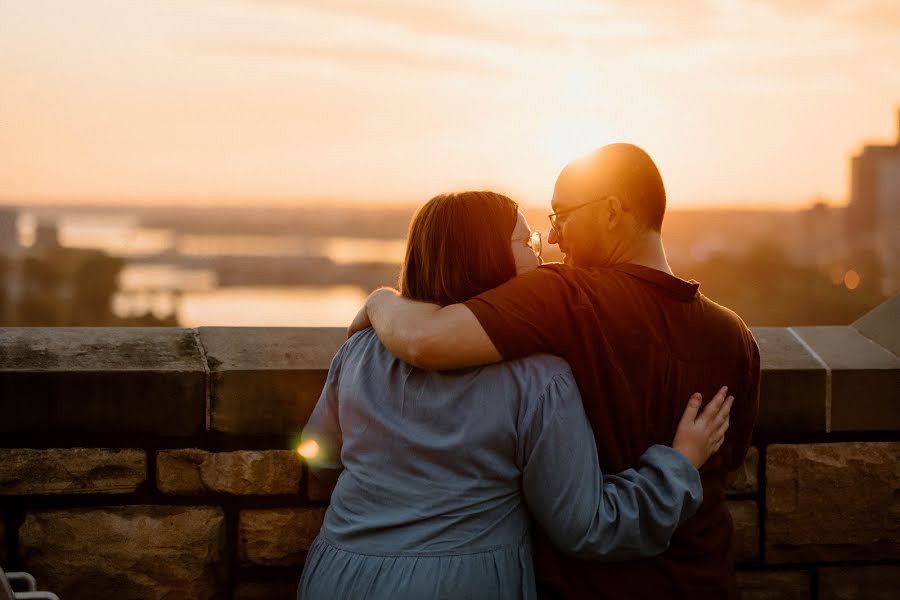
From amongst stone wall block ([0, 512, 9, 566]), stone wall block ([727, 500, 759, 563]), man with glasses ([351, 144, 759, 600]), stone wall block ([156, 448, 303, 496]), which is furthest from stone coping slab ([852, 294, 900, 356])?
stone wall block ([0, 512, 9, 566])

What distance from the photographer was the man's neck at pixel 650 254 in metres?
2.61

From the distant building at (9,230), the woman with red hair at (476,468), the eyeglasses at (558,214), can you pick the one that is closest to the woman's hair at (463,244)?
the woman with red hair at (476,468)

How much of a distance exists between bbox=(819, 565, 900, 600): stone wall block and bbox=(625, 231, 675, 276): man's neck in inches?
55.7

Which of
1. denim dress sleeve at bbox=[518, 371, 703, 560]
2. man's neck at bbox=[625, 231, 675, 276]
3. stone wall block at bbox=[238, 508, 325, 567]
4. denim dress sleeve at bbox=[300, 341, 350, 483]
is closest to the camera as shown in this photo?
denim dress sleeve at bbox=[518, 371, 703, 560]

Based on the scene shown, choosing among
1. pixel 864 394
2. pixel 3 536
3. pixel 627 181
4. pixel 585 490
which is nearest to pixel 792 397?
pixel 864 394

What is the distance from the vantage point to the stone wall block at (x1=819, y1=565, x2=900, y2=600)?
11.3ft

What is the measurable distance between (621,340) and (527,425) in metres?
0.30

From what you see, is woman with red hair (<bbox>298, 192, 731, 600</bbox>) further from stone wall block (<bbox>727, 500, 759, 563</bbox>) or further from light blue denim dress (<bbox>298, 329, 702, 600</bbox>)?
stone wall block (<bbox>727, 500, 759, 563</bbox>)

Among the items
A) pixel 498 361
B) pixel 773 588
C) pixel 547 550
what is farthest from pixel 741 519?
pixel 498 361

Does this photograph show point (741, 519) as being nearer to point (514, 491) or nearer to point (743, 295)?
point (514, 491)

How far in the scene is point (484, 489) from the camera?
2389mm

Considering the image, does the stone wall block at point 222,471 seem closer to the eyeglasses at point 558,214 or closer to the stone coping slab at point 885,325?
the eyeglasses at point 558,214

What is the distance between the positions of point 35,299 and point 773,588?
6733 cm

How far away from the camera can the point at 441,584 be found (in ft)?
7.68
